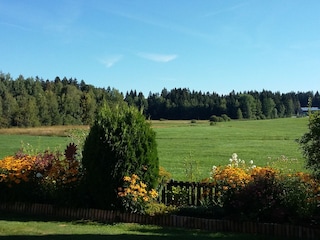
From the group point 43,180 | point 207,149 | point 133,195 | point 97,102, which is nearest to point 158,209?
point 133,195

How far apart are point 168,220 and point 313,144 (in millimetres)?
3057

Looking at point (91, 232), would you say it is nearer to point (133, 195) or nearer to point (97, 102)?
point (133, 195)

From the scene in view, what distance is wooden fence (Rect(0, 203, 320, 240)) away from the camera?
6402 millimetres

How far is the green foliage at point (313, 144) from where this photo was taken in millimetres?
6277

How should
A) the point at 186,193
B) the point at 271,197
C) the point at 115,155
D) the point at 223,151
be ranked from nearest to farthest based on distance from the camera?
the point at 271,197
the point at 115,155
the point at 186,193
the point at 223,151

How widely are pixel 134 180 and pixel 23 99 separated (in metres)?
101

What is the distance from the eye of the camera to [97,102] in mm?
103750

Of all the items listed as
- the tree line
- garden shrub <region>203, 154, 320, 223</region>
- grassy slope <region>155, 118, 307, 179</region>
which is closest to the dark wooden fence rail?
garden shrub <region>203, 154, 320, 223</region>

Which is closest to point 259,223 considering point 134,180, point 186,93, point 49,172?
point 134,180

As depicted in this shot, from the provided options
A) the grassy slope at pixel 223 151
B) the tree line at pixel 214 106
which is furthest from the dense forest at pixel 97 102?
the grassy slope at pixel 223 151

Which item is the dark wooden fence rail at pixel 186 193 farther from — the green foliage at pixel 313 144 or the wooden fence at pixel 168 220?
the green foliage at pixel 313 144

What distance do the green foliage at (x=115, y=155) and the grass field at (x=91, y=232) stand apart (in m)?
0.77

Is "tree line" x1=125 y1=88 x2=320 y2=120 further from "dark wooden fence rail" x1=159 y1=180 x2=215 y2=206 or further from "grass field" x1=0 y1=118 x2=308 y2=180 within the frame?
"dark wooden fence rail" x1=159 y1=180 x2=215 y2=206

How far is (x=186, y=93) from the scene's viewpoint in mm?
143125
